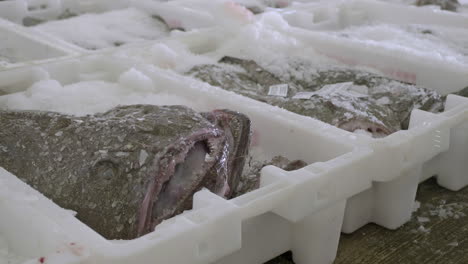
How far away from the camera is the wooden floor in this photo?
1536mm

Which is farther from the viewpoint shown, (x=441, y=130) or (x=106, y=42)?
(x=106, y=42)

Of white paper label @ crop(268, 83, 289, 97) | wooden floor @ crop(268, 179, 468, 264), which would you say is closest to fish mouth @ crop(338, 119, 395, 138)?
wooden floor @ crop(268, 179, 468, 264)

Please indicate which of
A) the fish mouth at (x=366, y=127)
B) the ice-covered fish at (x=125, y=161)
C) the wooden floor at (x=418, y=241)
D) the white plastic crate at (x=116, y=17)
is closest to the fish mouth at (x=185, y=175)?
the ice-covered fish at (x=125, y=161)

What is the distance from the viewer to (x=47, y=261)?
0.97 metres

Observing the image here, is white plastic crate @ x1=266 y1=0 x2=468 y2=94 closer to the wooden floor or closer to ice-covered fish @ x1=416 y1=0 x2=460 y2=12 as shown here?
A: ice-covered fish @ x1=416 y1=0 x2=460 y2=12

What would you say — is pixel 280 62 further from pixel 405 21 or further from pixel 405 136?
pixel 405 21

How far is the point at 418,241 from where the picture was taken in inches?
63.5

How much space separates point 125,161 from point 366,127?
0.84 m

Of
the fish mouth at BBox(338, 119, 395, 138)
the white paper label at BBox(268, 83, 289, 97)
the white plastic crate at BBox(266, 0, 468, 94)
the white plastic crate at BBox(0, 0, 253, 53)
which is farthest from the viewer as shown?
the white plastic crate at BBox(0, 0, 253, 53)

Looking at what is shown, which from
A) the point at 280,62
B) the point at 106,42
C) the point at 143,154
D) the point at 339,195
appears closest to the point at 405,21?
the point at 280,62

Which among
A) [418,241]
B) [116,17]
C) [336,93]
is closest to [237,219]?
[418,241]

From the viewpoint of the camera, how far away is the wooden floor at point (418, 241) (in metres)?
1.54

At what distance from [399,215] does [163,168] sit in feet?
2.60

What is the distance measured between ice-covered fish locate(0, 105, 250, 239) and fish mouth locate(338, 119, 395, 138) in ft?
1.38
